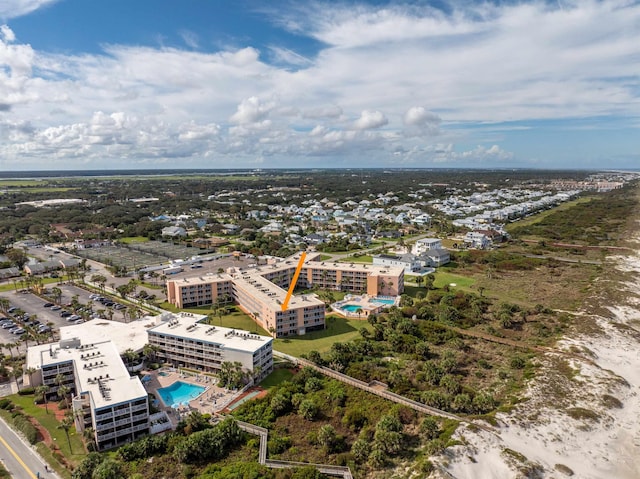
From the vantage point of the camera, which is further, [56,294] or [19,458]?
[56,294]

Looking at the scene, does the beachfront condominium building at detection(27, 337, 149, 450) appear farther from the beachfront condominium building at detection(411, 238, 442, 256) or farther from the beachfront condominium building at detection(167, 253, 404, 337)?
the beachfront condominium building at detection(411, 238, 442, 256)

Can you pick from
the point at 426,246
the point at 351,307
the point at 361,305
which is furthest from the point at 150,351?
the point at 426,246

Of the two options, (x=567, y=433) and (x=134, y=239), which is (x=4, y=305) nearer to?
(x=134, y=239)

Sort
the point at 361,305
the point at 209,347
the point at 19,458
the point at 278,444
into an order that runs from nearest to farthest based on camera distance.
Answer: the point at 19,458
the point at 278,444
the point at 209,347
the point at 361,305

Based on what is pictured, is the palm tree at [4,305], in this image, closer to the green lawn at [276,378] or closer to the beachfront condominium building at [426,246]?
the green lawn at [276,378]

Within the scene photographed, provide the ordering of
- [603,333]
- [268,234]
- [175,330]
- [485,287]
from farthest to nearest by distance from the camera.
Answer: [268,234] → [485,287] → [603,333] → [175,330]

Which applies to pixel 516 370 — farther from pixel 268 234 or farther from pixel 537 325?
pixel 268 234

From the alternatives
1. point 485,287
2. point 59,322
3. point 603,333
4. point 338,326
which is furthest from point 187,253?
point 603,333
